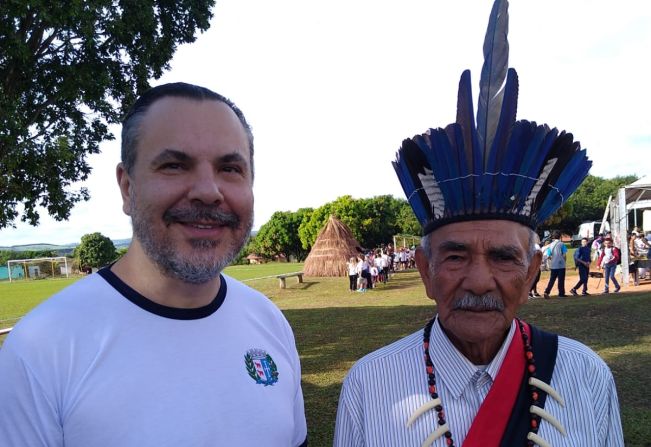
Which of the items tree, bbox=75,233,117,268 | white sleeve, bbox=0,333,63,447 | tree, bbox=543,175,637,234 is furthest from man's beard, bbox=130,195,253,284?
tree, bbox=75,233,117,268

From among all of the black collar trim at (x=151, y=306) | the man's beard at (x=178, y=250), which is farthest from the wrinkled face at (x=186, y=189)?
the black collar trim at (x=151, y=306)

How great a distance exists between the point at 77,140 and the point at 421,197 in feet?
27.9

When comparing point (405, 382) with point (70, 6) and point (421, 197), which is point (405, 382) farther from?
point (70, 6)

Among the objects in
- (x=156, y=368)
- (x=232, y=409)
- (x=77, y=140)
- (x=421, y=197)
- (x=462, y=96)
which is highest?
(x=77, y=140)

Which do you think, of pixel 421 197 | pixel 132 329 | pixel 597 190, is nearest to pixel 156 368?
pixel 132 329

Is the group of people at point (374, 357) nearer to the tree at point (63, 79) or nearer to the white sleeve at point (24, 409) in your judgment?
the white sleeve at point (24, 409)

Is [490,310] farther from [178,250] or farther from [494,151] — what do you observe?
[178,250]

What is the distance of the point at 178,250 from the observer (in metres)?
1.84

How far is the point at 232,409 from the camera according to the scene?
5.93 feet

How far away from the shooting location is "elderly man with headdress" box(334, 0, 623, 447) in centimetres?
185

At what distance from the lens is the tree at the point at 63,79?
693 centimetres

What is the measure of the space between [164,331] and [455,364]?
3.93 feet

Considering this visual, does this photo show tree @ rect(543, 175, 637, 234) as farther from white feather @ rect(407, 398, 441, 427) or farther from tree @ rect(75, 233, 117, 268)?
white feather @ rect(407, 398, 441, 427)

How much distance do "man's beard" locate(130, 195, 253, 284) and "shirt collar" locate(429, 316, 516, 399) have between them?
1.02 meters
